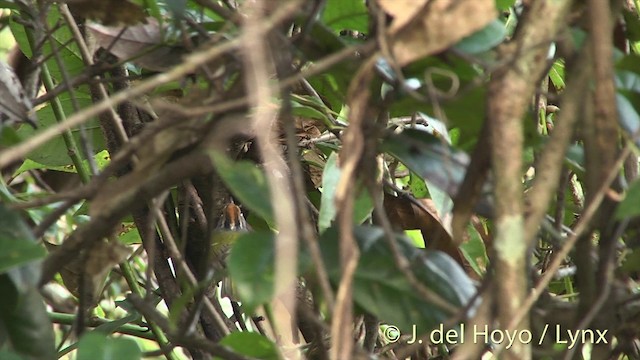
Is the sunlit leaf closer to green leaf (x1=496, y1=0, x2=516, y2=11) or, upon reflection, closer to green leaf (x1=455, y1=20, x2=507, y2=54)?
green leaf (x1=455, y1=20, x2=507, y2=54)

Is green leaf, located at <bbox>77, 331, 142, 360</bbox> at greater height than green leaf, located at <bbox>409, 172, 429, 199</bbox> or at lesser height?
greater

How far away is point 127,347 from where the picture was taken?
0.58 meters

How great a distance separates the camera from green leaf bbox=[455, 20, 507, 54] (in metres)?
0.59

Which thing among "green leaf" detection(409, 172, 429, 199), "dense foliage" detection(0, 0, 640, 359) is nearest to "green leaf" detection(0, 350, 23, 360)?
"dense foliage" detection(0, 0, 640, 359)

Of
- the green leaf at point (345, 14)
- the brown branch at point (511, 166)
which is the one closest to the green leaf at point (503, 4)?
the green leaf at point (345, 14)

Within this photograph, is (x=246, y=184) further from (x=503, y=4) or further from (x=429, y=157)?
(x=503, y=4)

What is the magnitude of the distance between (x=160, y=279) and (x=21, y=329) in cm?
39

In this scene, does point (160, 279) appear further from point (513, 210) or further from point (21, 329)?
point (513, 210)

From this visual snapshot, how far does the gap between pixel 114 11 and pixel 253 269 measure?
0.23 metres

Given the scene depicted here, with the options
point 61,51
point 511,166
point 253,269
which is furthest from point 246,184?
point 61,51

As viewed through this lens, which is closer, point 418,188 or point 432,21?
point 432,21

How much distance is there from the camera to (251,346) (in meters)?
0.65

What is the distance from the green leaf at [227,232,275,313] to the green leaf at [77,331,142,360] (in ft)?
0.26

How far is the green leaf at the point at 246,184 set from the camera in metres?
0.57
